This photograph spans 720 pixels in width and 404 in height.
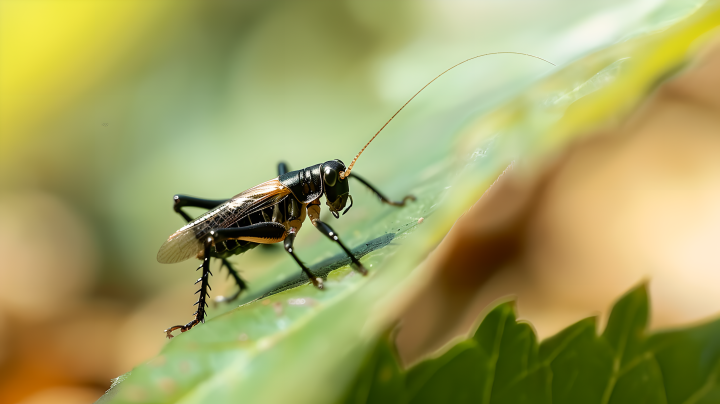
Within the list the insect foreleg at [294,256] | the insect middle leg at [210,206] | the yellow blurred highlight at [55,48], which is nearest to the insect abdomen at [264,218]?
the insect foreleg at [294,256]

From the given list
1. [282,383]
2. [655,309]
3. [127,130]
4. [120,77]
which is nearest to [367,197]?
[655,309]

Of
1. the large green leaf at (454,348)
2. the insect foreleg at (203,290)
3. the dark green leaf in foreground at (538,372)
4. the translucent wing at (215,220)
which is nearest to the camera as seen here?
the large green leaf at (454,348)

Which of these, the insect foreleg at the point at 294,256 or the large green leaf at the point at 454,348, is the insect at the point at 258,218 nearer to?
the insect foreleg at the point at 294,256

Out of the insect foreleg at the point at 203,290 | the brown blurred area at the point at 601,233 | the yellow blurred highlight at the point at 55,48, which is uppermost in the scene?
the yellow blurred highlight at the point at 55,48

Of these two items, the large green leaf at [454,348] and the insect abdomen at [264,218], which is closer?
the large green leaf at [454,348]

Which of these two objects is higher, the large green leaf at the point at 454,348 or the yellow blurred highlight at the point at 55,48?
the yellow blurred highlight at the point at 55,48

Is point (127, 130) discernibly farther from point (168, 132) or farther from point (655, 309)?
point (655, 309)
